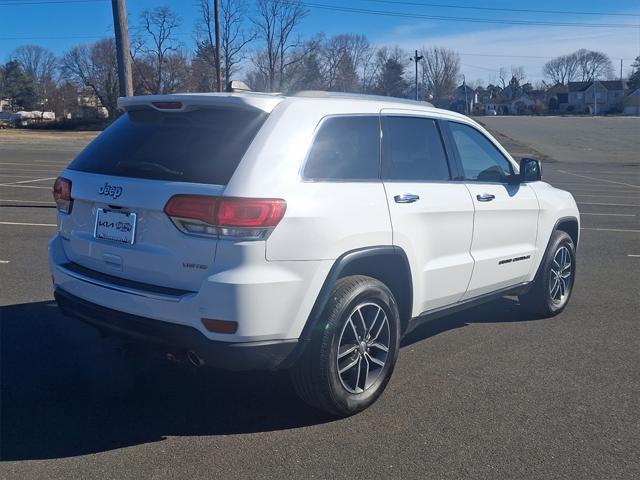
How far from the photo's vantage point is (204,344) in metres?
3.80

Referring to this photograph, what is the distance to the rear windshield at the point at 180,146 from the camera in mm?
3951

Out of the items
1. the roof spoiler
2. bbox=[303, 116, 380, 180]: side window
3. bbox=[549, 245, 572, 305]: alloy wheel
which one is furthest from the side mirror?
the roof spoiler

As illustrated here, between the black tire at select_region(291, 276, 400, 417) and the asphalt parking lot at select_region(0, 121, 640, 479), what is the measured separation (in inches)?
5.6

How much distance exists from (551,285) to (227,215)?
3.89 metres

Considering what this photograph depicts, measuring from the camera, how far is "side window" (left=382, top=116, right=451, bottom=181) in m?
4.77

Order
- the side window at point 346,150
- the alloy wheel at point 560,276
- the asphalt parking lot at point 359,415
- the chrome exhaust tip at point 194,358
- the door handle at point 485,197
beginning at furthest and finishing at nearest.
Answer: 1. the alloy wheel at point 560,276
2. the door handle at point 485,197
3. the side window at point 346,150
4. the chrome exhaust tip at point 194,358
5. the asphalt parking lot at point 359,415

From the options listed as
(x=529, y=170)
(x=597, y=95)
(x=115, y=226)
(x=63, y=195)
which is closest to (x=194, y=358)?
(x=115, y=226)

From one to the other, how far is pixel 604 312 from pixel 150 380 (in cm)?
434

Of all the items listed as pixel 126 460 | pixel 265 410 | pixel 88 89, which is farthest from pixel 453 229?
pixel 88 89

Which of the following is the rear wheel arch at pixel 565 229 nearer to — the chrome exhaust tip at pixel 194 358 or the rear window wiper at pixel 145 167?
the chrome exhaust tip at pixel 194 358

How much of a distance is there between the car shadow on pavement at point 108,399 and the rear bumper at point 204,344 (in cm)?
51

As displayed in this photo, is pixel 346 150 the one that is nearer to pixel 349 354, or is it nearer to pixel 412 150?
pixel 412 150

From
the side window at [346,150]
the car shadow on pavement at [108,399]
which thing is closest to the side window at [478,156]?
the side window at [346,150]

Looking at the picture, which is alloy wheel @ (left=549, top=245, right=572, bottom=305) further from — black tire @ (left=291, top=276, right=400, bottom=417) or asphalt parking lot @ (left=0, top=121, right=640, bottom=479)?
black tire @ (left=291, top=276, right=400, bottom=417)
